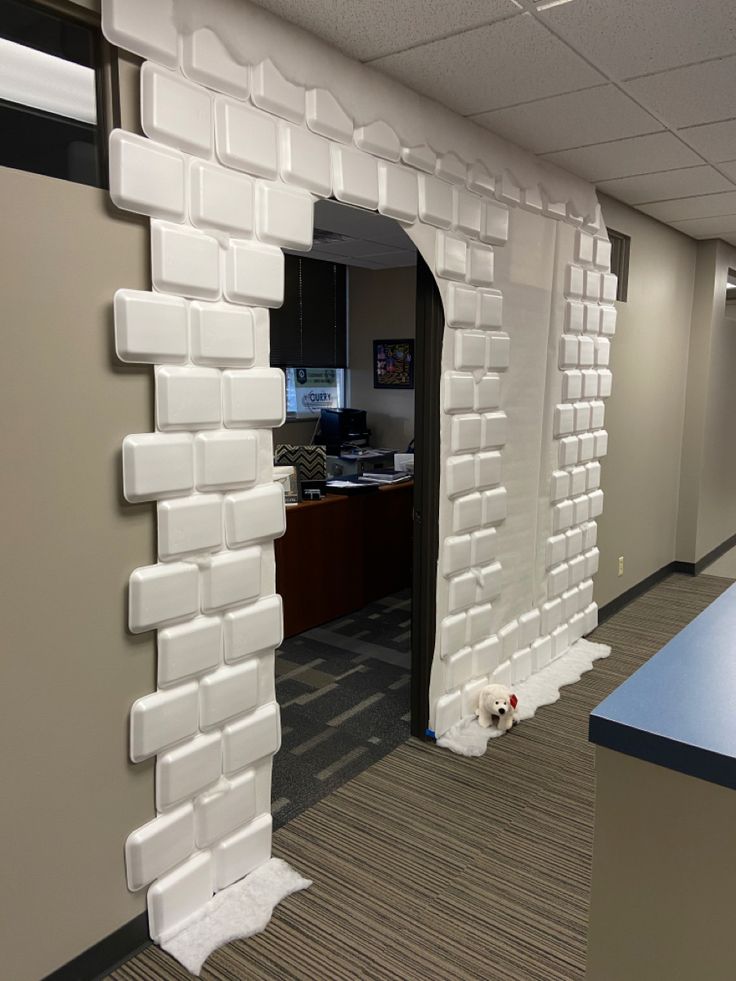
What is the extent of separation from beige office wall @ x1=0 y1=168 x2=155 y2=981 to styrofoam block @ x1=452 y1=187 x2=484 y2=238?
139 cm

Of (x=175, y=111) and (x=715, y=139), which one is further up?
(x=715, y=139)

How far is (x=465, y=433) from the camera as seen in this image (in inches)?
117

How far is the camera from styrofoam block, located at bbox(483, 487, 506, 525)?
10.4 feet

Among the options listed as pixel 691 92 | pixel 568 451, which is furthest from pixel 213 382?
pixel 568 451

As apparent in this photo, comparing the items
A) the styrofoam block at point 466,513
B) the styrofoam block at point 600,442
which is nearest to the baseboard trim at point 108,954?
the styrofoam block at point 466,513

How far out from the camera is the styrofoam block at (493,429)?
309cm

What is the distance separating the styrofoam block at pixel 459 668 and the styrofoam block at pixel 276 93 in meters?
2.08

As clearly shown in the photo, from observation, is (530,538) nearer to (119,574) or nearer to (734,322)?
(119,574)

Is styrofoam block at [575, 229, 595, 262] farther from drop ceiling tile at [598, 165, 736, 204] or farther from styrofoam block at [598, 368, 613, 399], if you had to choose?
styrofoam block at [598, 368, 613, 399]

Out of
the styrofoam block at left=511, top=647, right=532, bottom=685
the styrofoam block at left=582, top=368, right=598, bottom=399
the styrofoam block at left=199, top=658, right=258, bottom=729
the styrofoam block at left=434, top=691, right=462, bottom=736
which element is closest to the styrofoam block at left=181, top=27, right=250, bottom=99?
the styrofoam block at left=199, top=658, right=258, bottom=729

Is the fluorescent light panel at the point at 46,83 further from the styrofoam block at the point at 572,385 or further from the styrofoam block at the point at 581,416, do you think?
the styrofoam block at the point at 581,416

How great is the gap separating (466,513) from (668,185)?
2.15 metres

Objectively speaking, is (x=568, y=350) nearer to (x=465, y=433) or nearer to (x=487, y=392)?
(x=487, y=392)

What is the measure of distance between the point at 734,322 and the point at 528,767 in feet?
14.6
